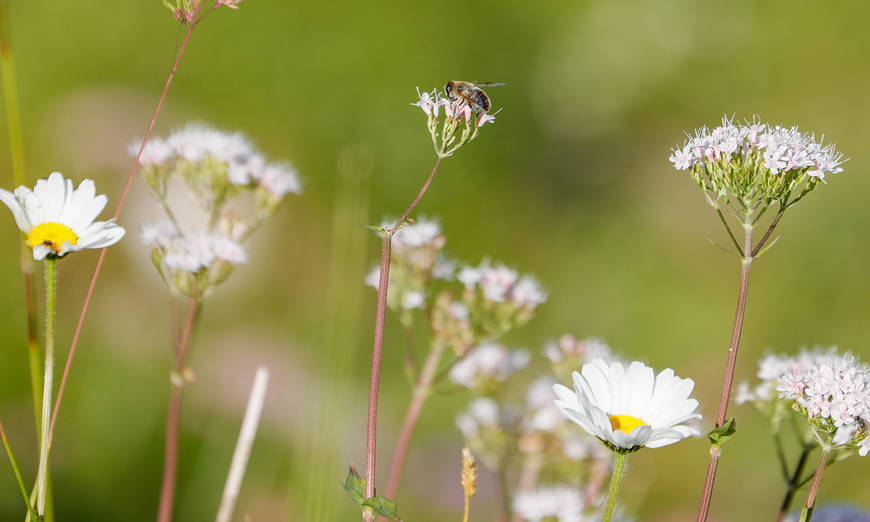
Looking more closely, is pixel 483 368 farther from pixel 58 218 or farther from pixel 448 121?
pixel 58 218

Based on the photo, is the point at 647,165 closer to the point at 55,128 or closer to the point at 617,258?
the point at 617,258

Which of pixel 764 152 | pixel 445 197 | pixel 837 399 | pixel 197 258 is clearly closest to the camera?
pixel 837 399

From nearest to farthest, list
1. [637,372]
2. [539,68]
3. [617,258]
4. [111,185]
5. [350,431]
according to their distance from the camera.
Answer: [637,372]
[350,431]
[111,185]
[617,258]
[539,68]

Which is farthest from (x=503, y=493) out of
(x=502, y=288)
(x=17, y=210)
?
(x=17, y=210)

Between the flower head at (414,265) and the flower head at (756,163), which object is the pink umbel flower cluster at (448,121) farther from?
the flower head at (414,265)

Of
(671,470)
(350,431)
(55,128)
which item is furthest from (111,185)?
(671,470)

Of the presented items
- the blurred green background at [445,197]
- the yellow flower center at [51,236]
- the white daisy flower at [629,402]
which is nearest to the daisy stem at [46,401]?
the yellow flower center at [51,236]
